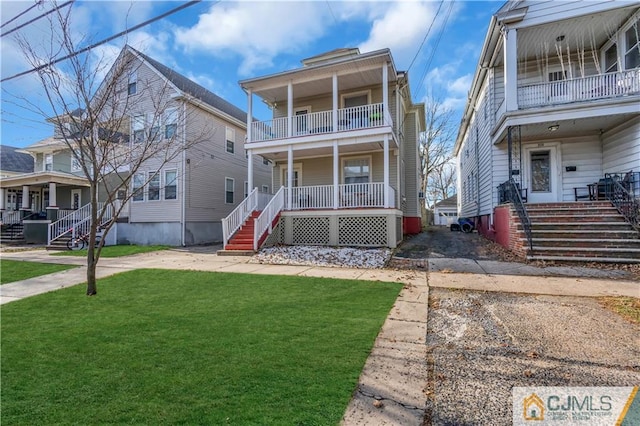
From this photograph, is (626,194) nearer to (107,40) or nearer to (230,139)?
(107,40)

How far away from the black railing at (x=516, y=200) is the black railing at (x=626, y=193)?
2435 millimetres

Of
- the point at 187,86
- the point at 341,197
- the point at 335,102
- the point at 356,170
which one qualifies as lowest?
the point at 341,197

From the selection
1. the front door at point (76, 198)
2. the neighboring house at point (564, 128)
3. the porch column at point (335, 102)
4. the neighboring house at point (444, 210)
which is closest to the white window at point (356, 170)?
the porch column at point (335, 102)

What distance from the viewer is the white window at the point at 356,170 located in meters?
14.3

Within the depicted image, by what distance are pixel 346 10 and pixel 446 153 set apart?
24854mm

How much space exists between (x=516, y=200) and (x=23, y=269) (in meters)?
14.4

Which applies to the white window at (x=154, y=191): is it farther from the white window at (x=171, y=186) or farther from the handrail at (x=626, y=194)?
the handrail at (x=626, y=194)

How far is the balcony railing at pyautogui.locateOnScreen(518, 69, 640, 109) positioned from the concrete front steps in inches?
133

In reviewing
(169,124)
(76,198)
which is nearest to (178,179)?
(169,124)

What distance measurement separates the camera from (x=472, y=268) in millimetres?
7977

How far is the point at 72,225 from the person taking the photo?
16.0 metres

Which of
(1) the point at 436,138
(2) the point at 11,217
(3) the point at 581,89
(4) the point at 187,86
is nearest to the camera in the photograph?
(3) the point at 581,89

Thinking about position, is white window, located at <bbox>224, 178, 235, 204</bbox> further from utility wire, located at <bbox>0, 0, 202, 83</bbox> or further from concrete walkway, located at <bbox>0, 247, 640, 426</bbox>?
utility wire, located at <bbox>0, 0, 202, 83</bbox>

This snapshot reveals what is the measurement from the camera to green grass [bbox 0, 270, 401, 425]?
229cm
